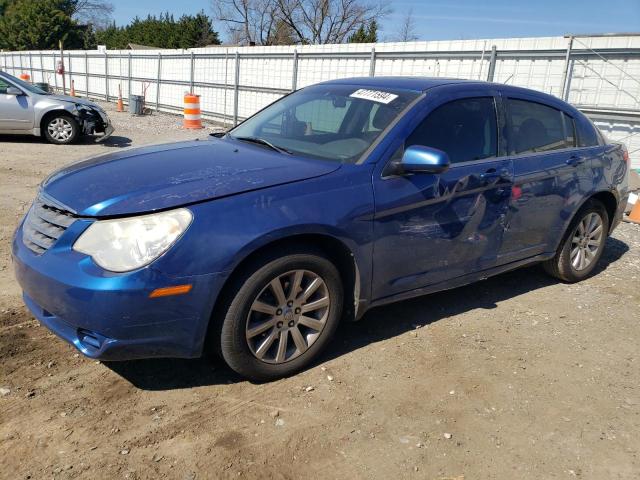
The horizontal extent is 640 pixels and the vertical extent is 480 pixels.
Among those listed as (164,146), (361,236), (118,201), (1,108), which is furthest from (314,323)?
(1,108)

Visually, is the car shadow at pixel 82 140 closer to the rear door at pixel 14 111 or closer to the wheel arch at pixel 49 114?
the wheel arch at pixel 49 114

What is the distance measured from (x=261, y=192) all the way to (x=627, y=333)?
313 centimetres

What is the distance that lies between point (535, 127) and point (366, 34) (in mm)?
44610

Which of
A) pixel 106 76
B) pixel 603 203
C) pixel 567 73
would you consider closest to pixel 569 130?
pixel 603 203

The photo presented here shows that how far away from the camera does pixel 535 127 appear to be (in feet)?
14.9

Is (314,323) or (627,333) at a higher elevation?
(314,323)

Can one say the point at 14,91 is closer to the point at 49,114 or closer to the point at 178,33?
the point at 49,114

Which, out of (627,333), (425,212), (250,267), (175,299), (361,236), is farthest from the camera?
(627,333)

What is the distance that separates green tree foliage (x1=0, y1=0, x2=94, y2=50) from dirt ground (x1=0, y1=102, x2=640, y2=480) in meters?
54.9

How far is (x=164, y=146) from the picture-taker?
3938mm

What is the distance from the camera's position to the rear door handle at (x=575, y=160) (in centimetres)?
465

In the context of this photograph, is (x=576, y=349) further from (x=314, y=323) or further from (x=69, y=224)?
(x=69, y=224)

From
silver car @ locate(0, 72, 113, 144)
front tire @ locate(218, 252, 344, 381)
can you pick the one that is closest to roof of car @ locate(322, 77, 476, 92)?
front tire @ locate(218, 252, 344, 381)

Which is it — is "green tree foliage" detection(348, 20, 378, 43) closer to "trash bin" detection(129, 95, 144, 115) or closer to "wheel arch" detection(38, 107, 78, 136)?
"trash bin" detection(129, 95, 144, 115)
